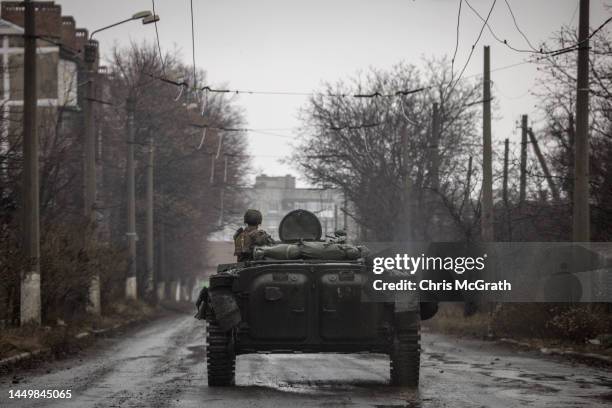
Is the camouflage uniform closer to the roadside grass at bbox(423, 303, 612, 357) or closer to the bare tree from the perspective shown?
the roadside grass at bbox(423, 303, 612, 357)

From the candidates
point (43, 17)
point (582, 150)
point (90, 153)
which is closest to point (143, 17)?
point (90, 153)

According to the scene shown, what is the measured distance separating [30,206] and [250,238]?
27.7 feet

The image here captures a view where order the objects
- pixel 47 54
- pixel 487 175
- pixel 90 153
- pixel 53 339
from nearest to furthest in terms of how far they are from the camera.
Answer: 1. pixel 53 339
2. pixel 487 175
3. pixel 90 153
4. pixel 47 54

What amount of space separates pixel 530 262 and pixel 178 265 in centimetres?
4331

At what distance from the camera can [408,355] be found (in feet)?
47.3

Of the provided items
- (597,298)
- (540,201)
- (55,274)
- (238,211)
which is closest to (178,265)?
(238,211)

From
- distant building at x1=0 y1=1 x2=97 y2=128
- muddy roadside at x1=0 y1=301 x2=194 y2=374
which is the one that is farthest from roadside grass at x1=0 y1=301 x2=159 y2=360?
distant building at x1=0 y1=1 x2=97 y2=128

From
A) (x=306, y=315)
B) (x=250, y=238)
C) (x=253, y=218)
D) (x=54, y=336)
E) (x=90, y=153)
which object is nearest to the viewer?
(x=306, y=315)

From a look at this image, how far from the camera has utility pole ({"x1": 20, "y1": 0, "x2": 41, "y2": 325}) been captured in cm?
2319

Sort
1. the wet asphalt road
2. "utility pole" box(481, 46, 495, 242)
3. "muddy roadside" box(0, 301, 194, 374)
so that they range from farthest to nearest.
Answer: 1. "utility pole" box(481, 46, 495, 242)
2. "muddy roadside" box(0, 301, 194, 374)
3. the wet asphalt road

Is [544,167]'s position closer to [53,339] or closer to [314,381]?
[53,339]

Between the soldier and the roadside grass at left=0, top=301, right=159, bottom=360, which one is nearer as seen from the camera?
the soldier

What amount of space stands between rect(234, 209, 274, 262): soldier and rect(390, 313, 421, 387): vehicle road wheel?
2.47 meters

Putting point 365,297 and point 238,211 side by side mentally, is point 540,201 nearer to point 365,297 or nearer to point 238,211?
point 365,297
